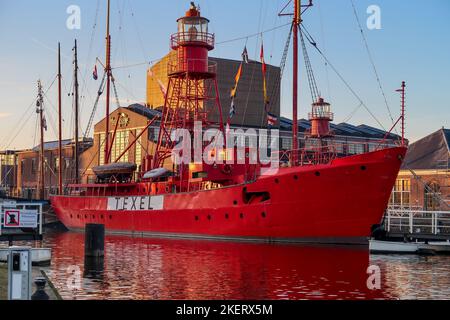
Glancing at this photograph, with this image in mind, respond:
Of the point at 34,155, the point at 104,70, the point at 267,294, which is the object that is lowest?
the point at 267,294

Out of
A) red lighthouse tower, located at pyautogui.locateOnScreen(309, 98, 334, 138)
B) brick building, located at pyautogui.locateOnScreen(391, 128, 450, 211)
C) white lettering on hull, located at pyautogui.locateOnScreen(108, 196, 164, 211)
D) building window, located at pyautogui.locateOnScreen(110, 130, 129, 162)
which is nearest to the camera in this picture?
white lettering on hull, located at pyautogui.locateOnScreen(108, 196, 164, 211)

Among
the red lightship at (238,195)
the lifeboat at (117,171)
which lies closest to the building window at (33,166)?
the red lightship at (238,195)

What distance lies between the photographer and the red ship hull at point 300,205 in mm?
30906

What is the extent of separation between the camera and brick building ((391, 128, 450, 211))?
51.0 metres

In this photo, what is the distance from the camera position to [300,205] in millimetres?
32188

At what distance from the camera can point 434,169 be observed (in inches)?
2061

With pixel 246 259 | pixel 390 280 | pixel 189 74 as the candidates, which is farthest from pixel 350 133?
pixel 390 280

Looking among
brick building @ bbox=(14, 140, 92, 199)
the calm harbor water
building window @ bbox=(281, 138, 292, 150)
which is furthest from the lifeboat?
building window @ bbox=(281, 138, 292, 150)

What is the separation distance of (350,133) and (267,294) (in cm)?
6026

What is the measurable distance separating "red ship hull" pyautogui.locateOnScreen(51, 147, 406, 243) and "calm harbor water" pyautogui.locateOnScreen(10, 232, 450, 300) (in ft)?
3.91

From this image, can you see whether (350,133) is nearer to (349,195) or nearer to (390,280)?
(349,195)

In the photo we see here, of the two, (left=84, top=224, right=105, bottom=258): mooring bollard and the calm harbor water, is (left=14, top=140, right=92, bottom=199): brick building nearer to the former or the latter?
the calm harbor water

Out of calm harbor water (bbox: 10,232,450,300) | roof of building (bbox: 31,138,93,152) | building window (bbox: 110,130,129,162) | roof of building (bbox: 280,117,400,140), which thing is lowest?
calm harbor water (bbox: 10,232,450,300)

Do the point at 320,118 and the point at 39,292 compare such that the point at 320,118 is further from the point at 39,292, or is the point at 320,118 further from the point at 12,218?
the point at 39,292
